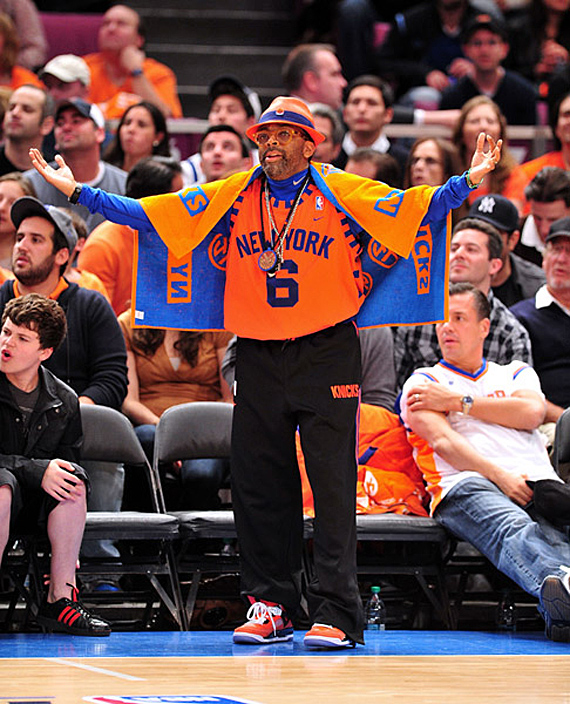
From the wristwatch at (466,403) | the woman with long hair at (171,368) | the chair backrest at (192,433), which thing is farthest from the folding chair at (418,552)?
the woman with long hair at (171,368)

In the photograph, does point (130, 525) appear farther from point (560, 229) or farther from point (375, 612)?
point (560, 229)

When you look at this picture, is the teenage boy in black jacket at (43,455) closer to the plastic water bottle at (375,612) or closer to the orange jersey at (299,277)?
the orange jersey at (299,277)

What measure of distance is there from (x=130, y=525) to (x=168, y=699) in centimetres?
192

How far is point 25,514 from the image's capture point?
506 centimetres

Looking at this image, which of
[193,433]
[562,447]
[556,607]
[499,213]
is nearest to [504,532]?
[556,607]

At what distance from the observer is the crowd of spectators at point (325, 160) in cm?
611

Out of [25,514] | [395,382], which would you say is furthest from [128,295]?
[25,514]

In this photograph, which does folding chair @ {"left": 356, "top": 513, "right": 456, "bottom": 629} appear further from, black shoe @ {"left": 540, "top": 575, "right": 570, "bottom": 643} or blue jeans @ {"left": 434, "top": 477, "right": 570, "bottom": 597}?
black shoe @ {"left": 540, "top": 575, "right": 570, "bottom": 643}

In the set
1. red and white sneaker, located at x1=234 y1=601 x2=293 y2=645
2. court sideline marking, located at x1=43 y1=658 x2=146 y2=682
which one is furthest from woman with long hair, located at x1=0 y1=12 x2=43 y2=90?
court sideline marking, located at x1=43 y1=658 x2=146 y2=682

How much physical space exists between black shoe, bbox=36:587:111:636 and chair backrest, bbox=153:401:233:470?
103 centimetres

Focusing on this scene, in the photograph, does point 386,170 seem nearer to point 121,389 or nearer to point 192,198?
point 121,389

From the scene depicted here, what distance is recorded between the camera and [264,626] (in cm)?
462

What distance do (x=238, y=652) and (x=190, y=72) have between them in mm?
7879

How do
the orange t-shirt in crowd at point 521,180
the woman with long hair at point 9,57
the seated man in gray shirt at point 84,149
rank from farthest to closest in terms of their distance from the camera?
the woman with long hair at point 9,57
the orange t-shirt in crowd at point 521,180
the seated man in gray shirt at point 84,149
